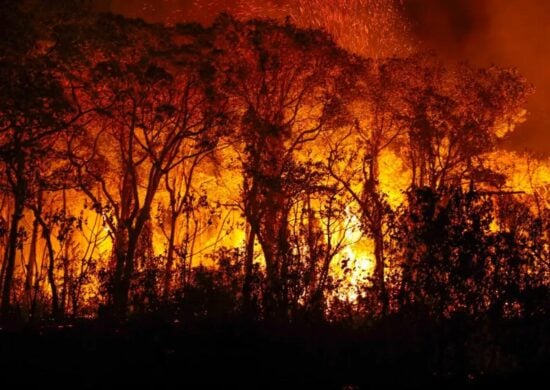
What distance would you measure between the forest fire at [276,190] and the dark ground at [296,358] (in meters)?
0.06

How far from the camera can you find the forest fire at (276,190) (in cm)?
1019

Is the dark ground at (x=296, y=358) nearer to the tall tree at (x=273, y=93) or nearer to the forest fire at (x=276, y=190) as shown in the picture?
the forest fire at (x=276, y=190)

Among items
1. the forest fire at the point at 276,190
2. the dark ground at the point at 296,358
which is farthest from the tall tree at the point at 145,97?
the dark ground at the point at 296,358

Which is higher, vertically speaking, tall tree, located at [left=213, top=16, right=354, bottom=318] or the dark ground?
tall tree, located at [left=213, top=16, right=354, bottom=318]

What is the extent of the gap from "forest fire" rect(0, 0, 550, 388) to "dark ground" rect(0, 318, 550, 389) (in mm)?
55

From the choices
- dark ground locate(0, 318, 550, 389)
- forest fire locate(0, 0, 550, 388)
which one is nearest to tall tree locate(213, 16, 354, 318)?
forest fire locate(0, 0, 550, 388)

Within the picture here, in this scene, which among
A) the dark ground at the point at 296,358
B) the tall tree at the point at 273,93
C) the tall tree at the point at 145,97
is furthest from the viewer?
the tall tree at the point at 273,93

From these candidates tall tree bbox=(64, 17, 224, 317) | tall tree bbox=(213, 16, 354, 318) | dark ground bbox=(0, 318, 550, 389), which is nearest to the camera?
dark ground bbox=(0, 318, 550, 389)

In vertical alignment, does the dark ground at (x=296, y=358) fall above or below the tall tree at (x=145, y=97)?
below

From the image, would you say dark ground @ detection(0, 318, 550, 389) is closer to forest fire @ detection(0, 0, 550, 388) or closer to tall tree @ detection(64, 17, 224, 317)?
forest fire @ detection(0, 0, 550, 388)

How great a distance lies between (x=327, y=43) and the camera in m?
23.3

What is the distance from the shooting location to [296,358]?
974cm

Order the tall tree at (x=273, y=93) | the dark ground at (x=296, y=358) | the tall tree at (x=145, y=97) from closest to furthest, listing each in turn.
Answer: the dark ground at (x=296, y=358)
the tall tree at (x=145, y=97)
the tall tree at (x=273, y=93)

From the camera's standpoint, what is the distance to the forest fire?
1019cm
